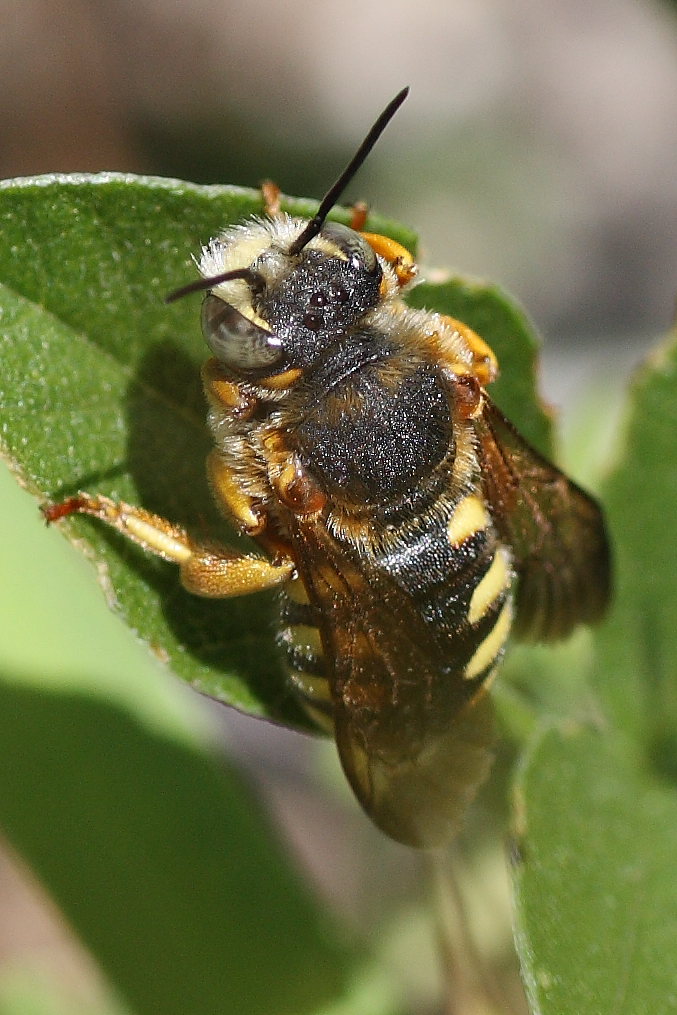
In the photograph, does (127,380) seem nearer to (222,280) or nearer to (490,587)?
(222,280)

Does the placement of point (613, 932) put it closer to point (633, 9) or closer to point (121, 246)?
point (121, 246)

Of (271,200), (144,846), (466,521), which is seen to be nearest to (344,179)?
(271,200)

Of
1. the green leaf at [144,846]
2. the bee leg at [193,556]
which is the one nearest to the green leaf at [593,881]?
the bee leg at [193,556]

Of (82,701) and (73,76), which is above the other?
(73,76)

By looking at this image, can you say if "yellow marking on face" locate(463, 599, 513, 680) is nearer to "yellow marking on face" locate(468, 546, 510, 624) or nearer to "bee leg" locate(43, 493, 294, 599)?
"yellow marking on face" locate(468, 546, 510, 624)

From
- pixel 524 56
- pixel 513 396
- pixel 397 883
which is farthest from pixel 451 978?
pixel 524 56

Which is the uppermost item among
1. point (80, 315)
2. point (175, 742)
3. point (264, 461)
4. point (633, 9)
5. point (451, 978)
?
point (80, 315)

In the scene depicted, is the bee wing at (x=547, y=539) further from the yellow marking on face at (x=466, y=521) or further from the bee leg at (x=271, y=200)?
the bee leg at (x=271, y=200)

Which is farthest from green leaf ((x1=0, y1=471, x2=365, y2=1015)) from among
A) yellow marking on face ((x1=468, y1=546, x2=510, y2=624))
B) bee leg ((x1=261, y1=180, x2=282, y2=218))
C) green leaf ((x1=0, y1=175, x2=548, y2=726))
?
bee leg ((x1=261, y1=180, x2=282, y2=218))
